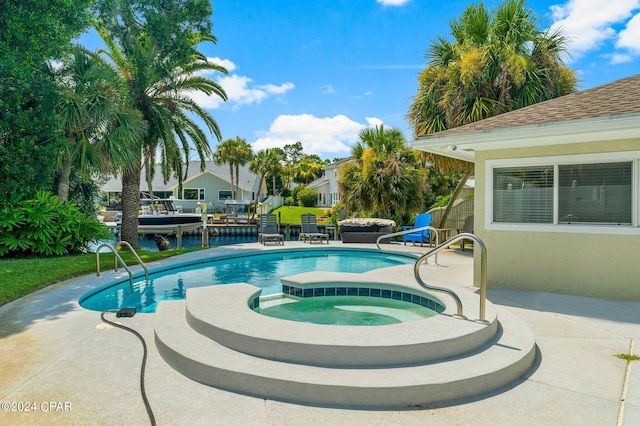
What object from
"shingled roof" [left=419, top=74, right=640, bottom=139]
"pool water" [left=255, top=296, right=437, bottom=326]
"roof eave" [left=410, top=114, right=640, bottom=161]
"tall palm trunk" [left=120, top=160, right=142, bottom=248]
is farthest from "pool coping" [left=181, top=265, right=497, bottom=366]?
"tall palm trunk" [left=120, top=160, right=142, bottom=248]

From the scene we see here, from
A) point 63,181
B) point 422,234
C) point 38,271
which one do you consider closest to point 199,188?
point 63,181

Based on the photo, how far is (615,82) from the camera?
9.15m

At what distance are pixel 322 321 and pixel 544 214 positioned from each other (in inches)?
183

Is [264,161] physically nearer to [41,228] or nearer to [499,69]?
[499,69]

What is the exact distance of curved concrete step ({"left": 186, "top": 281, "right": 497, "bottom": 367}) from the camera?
13.9 feet

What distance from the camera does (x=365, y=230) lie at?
1794 centimetres

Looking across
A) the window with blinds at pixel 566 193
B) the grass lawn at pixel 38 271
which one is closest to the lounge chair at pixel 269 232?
the grass lawn at pixel 38 271

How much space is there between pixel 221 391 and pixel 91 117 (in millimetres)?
12445

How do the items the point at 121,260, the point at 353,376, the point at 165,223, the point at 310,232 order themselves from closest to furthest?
1. the point at 353,376
2. the point at 121,260
3. the point at 310,232
4. the point at 165,223

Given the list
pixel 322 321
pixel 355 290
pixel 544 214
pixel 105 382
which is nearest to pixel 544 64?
pixel 544 214

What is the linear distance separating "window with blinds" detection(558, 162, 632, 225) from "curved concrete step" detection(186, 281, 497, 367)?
342 centimetres

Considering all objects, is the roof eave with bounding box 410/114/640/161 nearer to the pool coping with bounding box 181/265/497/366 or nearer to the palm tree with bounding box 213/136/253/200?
the pool coping with bounding box 181/265/497/366

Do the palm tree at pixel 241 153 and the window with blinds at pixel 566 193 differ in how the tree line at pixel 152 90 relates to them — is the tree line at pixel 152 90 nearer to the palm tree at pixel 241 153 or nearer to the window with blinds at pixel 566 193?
the window with blinds at pixel 566 193

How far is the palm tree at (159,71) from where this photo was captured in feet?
52.0
